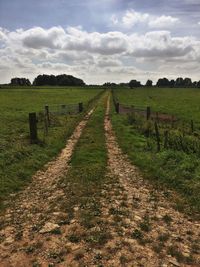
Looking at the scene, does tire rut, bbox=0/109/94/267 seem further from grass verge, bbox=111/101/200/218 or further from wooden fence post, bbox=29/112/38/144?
wooden fence post, bbox=29/112/38/144

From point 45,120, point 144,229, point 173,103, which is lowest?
point 173,103

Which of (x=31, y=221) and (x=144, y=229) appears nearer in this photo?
(x=144, y=229)

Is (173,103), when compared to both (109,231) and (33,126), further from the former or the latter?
(109,231)

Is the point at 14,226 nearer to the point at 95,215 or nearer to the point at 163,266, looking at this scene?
the point at 95,215

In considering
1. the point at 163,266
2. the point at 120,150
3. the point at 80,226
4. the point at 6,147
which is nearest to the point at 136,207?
the point at 80,226

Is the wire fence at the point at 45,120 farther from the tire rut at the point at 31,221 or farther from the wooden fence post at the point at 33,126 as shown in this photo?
the tire rut at the point at 31,221

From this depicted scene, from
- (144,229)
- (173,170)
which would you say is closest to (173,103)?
(173,170)

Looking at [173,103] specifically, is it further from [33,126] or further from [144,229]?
[144,229]

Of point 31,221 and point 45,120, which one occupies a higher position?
point 45,120

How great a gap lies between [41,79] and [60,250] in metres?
199

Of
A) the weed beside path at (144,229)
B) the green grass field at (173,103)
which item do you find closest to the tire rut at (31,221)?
the weed beside path at (144,229)

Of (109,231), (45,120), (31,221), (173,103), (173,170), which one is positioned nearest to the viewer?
(109,231)

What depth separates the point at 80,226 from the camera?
724cm

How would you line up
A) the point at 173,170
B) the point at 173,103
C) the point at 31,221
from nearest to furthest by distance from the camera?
the point at 31,221 < the point at 173,170 < the point at 173,103
